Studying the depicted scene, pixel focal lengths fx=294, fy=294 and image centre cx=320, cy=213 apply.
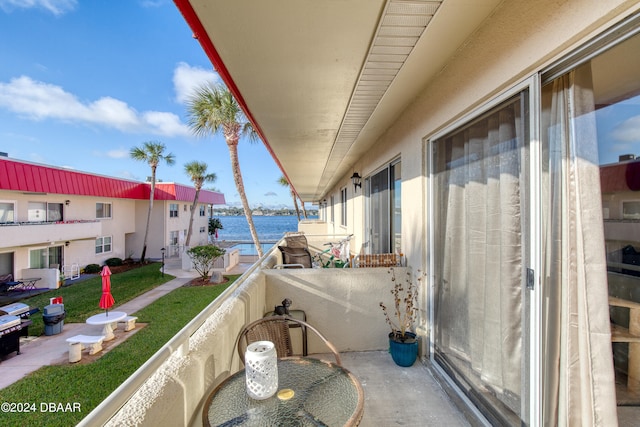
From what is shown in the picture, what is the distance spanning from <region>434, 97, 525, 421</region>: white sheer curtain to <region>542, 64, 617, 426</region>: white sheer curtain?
20 cm

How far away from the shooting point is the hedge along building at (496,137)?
1347 mm

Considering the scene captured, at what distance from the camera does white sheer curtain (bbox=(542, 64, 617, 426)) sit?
133 cm

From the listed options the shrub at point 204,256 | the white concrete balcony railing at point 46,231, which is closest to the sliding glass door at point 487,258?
the shrub at point 204,256

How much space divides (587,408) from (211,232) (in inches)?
1109

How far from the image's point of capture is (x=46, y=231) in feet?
36.5

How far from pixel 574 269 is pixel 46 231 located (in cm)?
1512

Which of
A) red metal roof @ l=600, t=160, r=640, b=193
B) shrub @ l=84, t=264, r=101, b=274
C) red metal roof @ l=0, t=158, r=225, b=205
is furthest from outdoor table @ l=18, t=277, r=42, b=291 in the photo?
red metal roof @ l=600, t=160, r=640, b=193

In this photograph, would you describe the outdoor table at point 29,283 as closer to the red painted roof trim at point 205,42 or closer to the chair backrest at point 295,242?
the chair backrest at point 295,242

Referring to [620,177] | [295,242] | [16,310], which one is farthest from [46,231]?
[620,177]

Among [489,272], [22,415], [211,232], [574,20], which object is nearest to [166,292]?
[22,415]

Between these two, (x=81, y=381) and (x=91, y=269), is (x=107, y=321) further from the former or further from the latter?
(x=91, y=269)

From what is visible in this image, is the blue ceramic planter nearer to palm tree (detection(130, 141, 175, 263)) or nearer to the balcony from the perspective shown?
the balcony

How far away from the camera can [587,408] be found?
134 cm

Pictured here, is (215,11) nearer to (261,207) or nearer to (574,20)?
(574,20)
